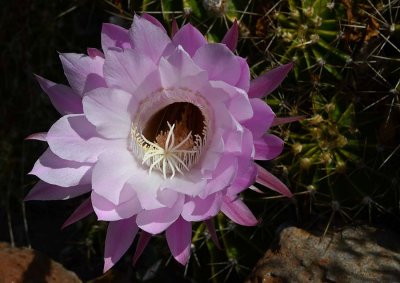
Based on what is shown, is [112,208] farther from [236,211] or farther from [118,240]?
[236,211]

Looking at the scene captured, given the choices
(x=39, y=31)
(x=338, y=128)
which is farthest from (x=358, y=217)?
(x=39, y=31)

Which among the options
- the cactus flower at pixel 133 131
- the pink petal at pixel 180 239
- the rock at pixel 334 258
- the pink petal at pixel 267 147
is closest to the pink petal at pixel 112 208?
the cactus flower at pixel 133 131

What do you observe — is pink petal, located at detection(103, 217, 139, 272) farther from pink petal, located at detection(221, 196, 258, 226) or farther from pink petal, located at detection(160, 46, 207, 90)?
pink petal, located at detection(160, 46, 207, 90)

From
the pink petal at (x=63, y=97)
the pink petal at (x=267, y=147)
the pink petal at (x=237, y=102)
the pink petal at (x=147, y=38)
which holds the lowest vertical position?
the pink petal at (x=267, y=147)

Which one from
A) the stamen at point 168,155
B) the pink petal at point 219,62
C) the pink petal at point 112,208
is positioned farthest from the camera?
the stamen at point 168,155

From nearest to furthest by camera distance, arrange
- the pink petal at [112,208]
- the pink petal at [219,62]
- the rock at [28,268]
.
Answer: the pink petal at [219,62], the pink petal at [112,208], the rock at [28,268]

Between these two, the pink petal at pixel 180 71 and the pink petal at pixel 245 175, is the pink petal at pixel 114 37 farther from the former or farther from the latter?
the pink petal at pixel 245 175

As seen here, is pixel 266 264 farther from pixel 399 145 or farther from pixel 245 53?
pixel 245 53
